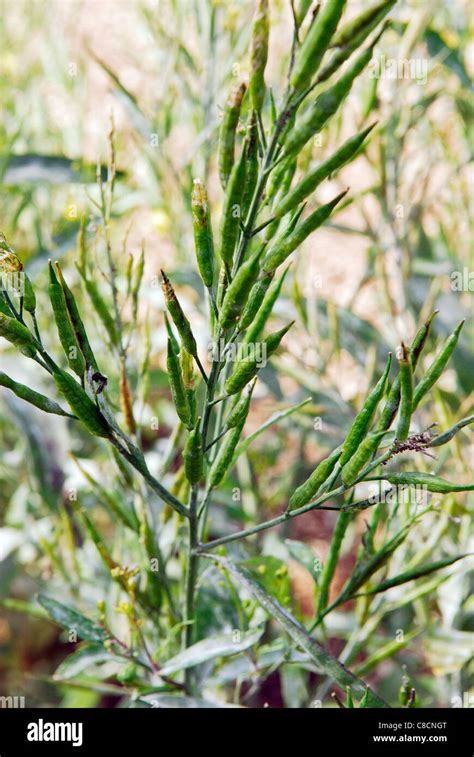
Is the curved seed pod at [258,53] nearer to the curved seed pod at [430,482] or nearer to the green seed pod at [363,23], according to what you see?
the green seed pod at [363,23]

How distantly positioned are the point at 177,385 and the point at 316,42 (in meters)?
0.19

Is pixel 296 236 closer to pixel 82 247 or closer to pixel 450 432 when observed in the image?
pixel 450 432

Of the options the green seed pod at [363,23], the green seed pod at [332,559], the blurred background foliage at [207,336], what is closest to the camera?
the green seed pod at [363,23]

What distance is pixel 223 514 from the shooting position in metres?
1.13

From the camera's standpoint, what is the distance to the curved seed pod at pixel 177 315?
384mm

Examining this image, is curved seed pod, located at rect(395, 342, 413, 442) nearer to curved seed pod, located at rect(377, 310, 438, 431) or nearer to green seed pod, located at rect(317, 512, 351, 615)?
curved seed pod, located at rect(377, 310, 438, 431)

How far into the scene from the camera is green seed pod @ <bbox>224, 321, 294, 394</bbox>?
1.28ft

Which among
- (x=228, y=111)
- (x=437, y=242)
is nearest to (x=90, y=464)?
(x=437, y=242)

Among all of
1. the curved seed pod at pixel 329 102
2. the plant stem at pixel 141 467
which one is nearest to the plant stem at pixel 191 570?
the plant stem at pixel 141 467

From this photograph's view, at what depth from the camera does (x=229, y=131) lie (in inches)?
15.1

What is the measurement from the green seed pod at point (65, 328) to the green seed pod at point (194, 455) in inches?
2.8
